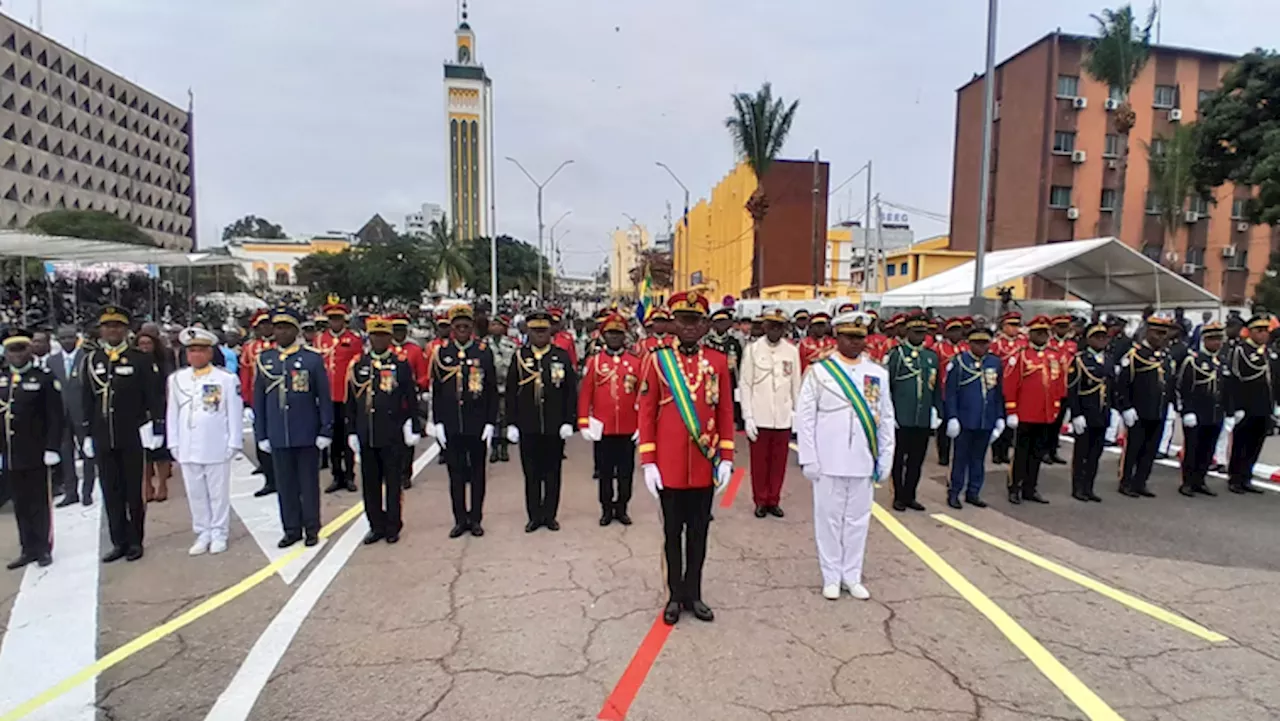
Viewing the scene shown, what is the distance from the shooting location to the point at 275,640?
14.7ft

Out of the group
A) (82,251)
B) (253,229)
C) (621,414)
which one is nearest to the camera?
(621,414)

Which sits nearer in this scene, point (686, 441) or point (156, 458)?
point (686, 441)

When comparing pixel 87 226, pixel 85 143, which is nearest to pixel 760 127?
pixel 87 226

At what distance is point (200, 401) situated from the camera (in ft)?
19.7

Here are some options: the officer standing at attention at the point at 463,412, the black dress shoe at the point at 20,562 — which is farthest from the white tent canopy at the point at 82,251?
the officer standing at attention at the point at 463,412

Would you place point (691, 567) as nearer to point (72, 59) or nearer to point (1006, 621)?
point (1006, 621)

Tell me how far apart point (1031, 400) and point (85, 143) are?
9774cm

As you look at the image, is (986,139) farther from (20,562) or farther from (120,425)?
(20,562)

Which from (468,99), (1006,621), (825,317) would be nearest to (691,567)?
(1006,621)

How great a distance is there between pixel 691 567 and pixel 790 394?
9.75ft

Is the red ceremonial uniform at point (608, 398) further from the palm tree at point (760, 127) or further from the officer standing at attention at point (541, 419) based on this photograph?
the palm tree at point (760, 127)

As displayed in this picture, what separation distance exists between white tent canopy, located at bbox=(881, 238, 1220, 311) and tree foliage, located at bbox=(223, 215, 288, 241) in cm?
14213

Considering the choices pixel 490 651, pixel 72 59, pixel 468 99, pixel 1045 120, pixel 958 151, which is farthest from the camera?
pixel 468 99

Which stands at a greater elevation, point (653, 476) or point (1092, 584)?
point (653, 476)
